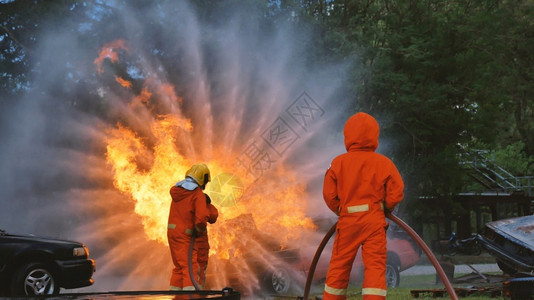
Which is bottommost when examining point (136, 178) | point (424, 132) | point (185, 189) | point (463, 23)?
point (185, 189)

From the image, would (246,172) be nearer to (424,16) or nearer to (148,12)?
(148,12)

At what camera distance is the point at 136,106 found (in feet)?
58.6

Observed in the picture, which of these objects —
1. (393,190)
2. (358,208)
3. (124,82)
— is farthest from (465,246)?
(124,82)

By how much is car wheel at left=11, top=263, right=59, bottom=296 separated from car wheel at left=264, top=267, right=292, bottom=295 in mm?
3737

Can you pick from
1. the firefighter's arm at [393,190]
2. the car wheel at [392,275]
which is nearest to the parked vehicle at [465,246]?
the car wheel at [392,275]

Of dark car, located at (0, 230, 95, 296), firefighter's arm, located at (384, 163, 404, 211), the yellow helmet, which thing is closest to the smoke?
dark car, located at (0, 230, 95, 296)

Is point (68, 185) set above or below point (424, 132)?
below

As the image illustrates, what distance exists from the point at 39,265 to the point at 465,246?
28.6 feet

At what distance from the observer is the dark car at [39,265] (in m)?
10.5

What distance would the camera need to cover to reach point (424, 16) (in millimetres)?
20891

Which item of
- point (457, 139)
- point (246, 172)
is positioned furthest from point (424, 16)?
point (246, 172)

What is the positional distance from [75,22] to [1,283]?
9064 millimetres

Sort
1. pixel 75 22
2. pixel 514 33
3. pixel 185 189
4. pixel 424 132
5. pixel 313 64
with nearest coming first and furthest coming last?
1. pixel 185 189
2. pixel 75 22
3. pixel 313 64
4. pixel 424 132
5. pixel 514 33

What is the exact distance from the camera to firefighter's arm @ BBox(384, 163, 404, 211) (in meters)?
5.99
